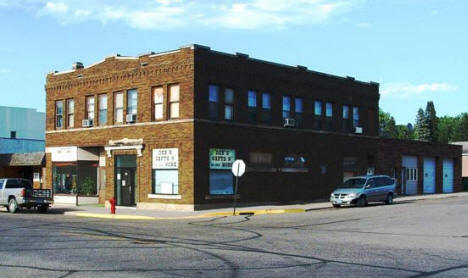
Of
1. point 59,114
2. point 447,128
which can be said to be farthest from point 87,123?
point 447,128

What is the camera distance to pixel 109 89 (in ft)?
117

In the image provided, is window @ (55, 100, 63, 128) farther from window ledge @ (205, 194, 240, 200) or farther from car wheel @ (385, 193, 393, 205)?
car wheel @ (385, 193, 393, 205)

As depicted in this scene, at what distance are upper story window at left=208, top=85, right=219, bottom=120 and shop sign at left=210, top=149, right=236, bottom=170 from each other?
1861 mm

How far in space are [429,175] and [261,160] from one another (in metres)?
21.8

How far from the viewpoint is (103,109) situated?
3628 centimetres

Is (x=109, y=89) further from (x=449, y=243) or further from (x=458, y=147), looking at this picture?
(x=458, y=147)

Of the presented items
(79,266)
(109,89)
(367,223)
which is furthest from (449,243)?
(109,89)

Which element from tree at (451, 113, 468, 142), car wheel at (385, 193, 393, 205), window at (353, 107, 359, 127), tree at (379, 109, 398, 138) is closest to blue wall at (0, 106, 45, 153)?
window at (353, 107, 359, 127)

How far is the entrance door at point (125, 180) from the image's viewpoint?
3456 cm

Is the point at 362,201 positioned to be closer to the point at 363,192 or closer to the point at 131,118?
the point at 363,192

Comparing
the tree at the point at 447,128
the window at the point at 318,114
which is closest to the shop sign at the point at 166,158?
the window at the point at 318,114

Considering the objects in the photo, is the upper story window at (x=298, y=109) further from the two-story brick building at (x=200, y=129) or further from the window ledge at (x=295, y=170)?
the window ledge at (x=295, y=170)

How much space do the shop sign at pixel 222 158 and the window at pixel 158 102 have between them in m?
3.57

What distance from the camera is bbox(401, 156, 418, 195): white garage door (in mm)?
47625
